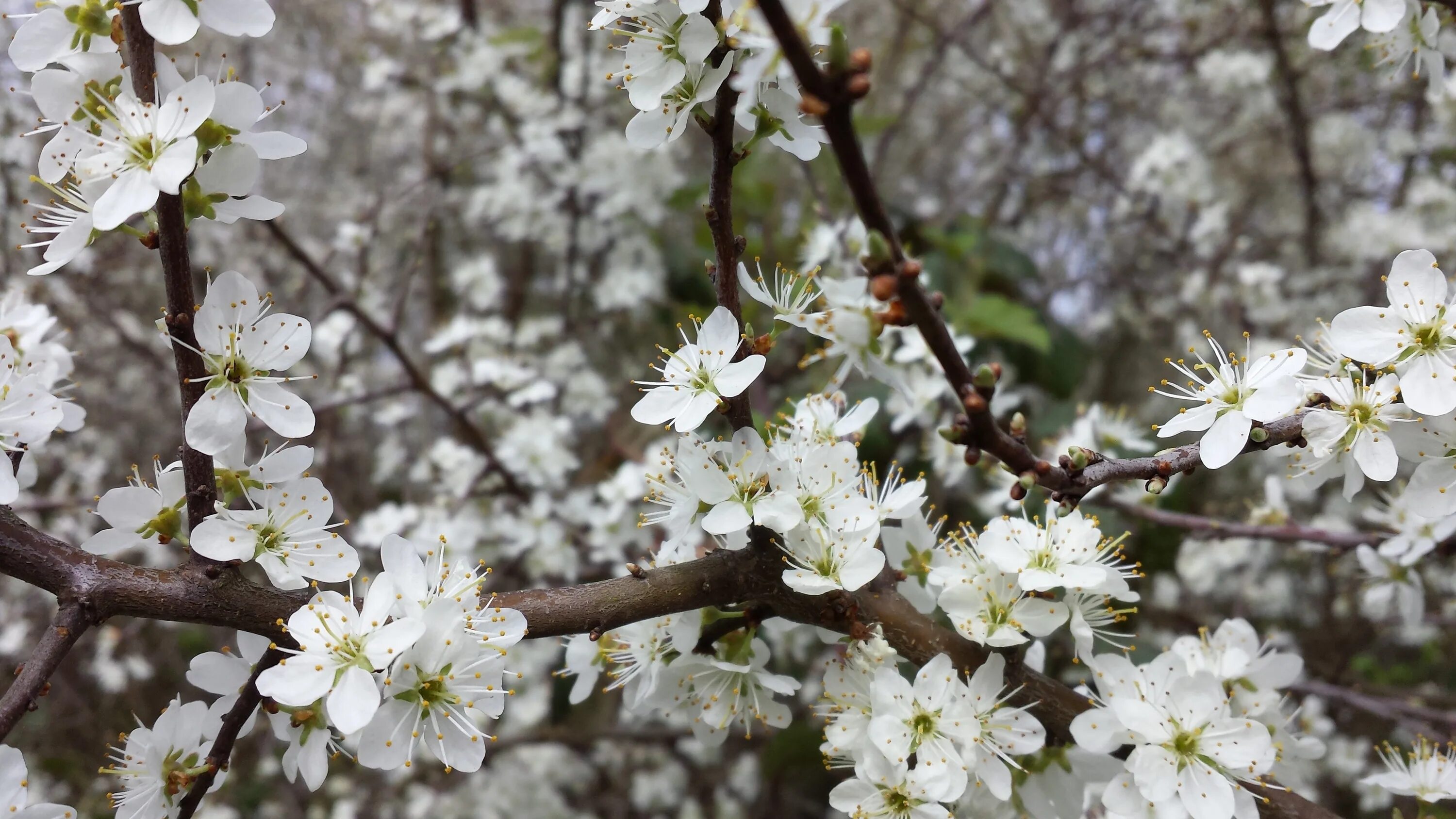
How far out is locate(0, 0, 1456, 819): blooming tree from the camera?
3.16 ft

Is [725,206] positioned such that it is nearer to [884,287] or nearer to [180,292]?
[884,287]

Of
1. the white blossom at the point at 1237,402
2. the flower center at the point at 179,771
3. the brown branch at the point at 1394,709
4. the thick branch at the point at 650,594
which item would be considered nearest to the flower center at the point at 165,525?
the flower center at the point at 179,771

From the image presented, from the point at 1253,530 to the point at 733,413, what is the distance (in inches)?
44.0

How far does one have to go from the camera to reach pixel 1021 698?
1135mm

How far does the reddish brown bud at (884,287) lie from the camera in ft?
2.49

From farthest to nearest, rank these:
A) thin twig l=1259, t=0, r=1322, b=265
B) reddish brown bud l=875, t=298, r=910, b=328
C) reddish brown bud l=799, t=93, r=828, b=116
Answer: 1. thin twig l=1259, t=0, r=1322, b=265
2. reddish brown bud l=875, t=298, r=910, b=328
3. reddish brown bud l=799, t=93, r=828, b=116

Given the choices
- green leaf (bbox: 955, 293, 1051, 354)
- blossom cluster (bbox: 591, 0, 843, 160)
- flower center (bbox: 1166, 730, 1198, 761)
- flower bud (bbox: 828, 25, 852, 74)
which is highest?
flower bud (bbox: 828, 25, 852, 74)

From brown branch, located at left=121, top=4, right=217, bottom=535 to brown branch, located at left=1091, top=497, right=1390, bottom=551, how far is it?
5.13 ft

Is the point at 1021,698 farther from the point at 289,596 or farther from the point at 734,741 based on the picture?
the point at 734,741

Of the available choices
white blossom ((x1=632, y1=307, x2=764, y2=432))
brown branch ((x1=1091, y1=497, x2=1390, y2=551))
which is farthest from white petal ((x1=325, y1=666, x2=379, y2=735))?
brown branch ((x1=1091, y1=497, x2=1390, y2=551))

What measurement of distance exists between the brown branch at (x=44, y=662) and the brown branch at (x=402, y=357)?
1153 mm

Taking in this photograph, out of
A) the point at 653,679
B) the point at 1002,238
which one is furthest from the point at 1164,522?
the point at 1002,238

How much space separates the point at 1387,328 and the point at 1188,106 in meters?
3.91

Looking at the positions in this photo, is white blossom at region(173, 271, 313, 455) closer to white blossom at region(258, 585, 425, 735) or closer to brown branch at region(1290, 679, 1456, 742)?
white blossom at region(258, 585, 425, 735)
